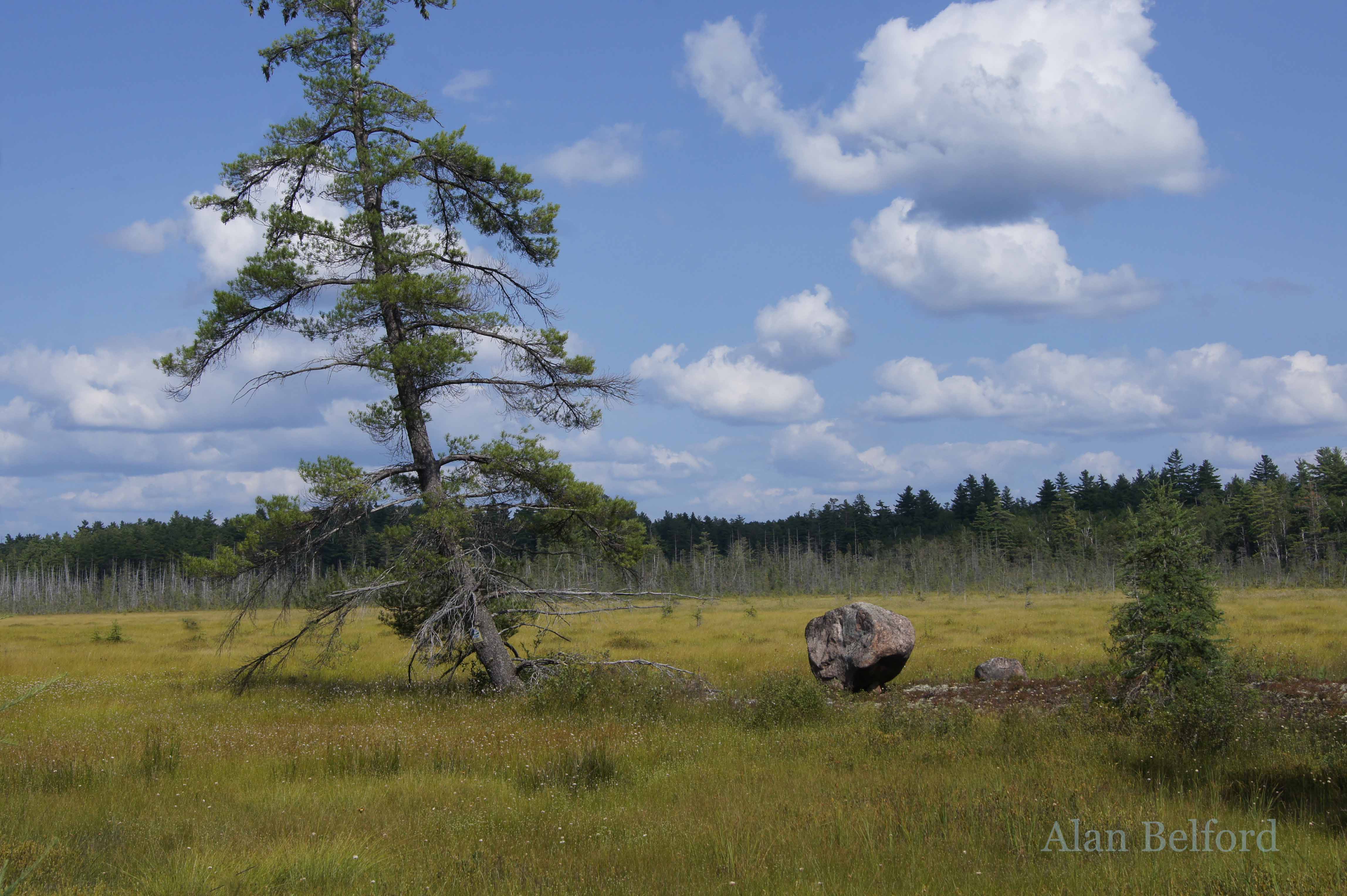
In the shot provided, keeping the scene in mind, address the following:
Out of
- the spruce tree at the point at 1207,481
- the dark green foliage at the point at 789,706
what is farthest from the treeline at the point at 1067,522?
the dark green foliage at the point at 789,706

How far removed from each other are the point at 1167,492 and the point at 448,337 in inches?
454

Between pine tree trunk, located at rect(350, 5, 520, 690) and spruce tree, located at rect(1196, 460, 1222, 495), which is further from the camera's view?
spruce tree, located at rect(1196, 460, 1222, 495)

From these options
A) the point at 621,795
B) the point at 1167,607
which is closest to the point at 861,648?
the point at 1167,607

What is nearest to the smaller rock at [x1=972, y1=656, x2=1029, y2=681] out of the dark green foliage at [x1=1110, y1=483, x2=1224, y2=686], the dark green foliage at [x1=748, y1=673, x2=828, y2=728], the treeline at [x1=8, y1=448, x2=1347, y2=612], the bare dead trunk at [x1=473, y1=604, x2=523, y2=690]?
the dark green foliage at [x1=1110, y1=483, x2=1224, y2=686]

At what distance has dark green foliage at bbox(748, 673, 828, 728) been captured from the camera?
10.9 meters

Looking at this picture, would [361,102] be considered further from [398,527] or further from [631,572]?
[631,572]

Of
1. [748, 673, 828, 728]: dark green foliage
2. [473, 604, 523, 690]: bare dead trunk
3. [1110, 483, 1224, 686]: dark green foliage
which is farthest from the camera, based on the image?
[473, 604, 523, 690]: bare dead trunk

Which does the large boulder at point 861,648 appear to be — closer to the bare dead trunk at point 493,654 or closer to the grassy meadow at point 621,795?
the grassy meadow at point 621,795

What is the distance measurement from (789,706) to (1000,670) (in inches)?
224

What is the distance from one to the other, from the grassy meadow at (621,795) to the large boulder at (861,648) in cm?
61

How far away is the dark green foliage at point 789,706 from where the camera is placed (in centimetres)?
1093

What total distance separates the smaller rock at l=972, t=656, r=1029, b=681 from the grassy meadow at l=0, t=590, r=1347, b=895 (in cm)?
64

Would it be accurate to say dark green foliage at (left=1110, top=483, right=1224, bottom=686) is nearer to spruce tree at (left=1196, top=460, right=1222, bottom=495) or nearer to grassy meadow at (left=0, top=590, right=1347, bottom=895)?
grassy meadow at (left=0, top=590, right=1347, bottom=895)

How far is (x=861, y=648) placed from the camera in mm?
14836
